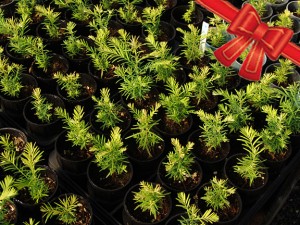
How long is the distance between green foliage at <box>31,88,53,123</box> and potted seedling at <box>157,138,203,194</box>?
501mm

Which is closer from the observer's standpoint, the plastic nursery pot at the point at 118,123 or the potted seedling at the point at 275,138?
the potted seedling at the point at 275,138

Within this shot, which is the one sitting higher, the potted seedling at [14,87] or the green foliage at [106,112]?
the green foliage at [106,112]

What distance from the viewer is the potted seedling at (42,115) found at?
61.4 inches

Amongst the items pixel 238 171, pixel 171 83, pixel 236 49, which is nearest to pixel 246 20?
pixel 236 49

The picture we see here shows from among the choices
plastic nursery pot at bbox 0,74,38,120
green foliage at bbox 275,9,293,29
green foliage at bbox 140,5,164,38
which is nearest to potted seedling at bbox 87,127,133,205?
plastic nursery pot at bbox 0,74,38,120

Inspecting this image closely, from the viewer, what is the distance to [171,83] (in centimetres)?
152

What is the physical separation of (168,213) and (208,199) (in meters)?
0.14

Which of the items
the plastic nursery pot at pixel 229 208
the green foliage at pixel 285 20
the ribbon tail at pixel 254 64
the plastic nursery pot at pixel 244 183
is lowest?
the plastic nursery pot at pixel 229 208

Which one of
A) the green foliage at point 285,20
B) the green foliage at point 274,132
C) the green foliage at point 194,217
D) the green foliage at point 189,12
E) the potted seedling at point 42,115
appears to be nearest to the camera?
the green foliage at point 194,217

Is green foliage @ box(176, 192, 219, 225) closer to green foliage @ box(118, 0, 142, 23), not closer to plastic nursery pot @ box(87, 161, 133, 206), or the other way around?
plastic nursery pot @ box(87, 161, 133, 206)

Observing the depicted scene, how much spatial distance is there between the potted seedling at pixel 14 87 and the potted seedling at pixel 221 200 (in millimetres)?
842

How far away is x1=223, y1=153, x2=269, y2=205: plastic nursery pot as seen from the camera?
4.73ft

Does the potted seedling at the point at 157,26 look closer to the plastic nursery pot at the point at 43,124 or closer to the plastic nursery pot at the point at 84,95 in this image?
the plastic nursery pot at the point at 84,95

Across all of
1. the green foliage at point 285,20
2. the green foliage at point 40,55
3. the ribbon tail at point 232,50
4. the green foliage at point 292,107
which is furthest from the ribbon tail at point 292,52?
the green foliage at point 40,55
